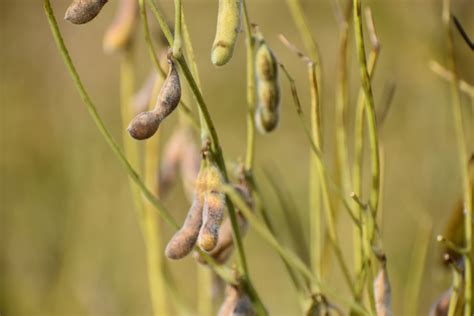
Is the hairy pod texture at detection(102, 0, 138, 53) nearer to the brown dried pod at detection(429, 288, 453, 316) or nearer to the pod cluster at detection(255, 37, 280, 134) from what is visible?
the pod cluster at detection(255, 37, 280, 134)

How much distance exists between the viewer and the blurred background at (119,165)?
1882 millimetres

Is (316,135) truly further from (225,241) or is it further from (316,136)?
(225,241)

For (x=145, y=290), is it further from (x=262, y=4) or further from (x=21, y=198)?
(x=262, y=4)

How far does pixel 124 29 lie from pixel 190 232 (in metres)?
0.45

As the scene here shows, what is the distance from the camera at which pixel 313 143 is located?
77 cm

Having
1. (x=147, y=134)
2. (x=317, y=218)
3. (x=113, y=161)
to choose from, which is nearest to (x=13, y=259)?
(x=113, y=161)

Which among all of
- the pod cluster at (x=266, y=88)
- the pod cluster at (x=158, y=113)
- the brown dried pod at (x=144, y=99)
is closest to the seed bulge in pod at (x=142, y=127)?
the pod cluster at (x=158, y=113)

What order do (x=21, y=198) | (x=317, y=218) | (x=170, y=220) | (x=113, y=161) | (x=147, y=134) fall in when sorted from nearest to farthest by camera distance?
Answer: (x=147, y=134), (x=170, y=220), (x=317, y=218), (x=21, y=198), (x=113, y=161)

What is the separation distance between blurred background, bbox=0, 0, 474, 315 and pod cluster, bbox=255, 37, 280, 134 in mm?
254

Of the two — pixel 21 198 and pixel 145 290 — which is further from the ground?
pixel 21 198

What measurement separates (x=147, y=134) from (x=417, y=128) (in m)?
1.69

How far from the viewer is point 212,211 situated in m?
0.69

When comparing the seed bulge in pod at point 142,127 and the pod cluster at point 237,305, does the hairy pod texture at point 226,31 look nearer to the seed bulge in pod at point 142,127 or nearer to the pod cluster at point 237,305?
the seed bulge in pod at point 142,127

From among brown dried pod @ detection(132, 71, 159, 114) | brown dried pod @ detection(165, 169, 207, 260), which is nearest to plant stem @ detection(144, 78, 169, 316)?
brown dried pod @ detection(132, 71, 159, 114)
